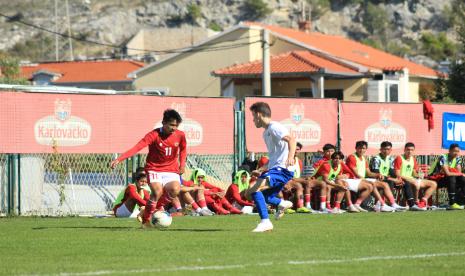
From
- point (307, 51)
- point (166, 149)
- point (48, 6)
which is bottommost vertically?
point (166, 149)

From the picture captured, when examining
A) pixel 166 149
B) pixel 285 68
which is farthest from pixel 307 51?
pixel 166 149

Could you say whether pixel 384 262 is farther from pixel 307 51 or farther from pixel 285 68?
pixel 307 51

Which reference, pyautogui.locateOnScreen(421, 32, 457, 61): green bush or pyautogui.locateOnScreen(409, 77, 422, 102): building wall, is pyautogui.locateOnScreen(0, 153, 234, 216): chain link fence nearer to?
pyautogui.locateOnScreen(409, 77, 422, 102): building wall

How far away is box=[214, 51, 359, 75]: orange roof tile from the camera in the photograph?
180ft

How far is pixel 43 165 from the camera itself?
814 inches

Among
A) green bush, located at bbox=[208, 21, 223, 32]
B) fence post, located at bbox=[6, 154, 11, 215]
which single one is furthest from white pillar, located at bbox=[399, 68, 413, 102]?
green bush, located at bbox=[208, 21, 223, 32]

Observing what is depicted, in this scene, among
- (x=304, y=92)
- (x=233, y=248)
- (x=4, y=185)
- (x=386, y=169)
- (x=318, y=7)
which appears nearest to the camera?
(x=233, y=248)

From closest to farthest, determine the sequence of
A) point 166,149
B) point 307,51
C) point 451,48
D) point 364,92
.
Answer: point 166,149 < point 364,92 < point 307,51 < point 451,48

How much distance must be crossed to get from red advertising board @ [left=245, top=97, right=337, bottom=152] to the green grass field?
5.08 m

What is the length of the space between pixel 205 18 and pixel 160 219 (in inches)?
4688

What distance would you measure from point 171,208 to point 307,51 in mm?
41367

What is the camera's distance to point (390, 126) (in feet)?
82.5

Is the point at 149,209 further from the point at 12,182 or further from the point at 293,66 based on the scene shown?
the point at 293,66

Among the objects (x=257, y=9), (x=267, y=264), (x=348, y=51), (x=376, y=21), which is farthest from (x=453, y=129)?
(x=257, y=9)
